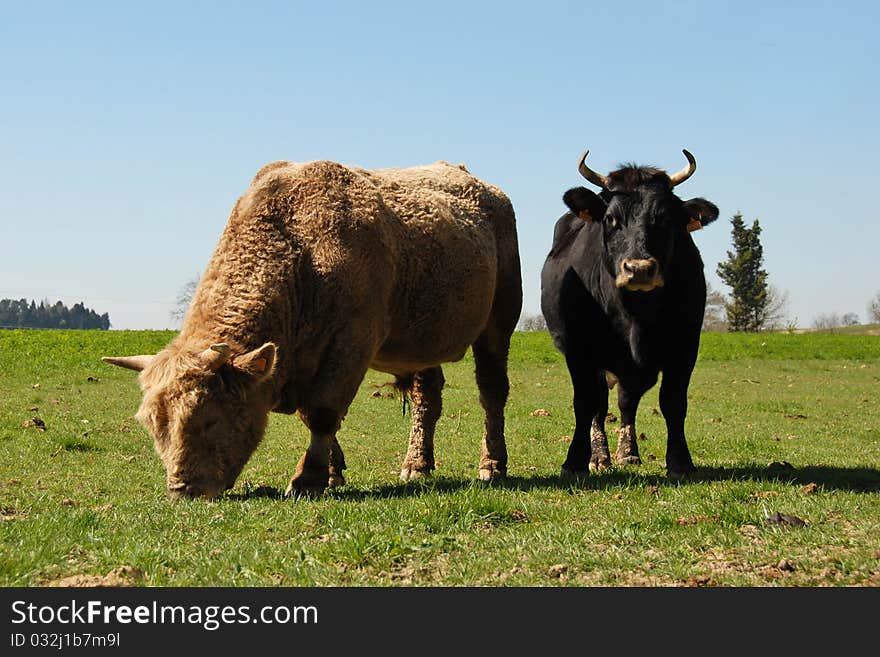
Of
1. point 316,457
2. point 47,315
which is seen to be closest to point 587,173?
point 316,457

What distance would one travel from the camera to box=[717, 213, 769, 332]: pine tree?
9719 centimetres

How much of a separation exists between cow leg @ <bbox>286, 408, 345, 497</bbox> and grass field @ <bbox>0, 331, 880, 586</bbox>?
0.21 m

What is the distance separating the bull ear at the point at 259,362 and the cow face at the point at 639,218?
11.2 feet

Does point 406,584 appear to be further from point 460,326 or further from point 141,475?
point 141,475

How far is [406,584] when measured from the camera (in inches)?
196

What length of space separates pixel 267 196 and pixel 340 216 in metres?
0.73

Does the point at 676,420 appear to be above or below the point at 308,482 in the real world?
above

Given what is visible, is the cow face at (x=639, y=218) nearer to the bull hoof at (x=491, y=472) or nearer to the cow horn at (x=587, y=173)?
the cow horn at (x=587, y=173)

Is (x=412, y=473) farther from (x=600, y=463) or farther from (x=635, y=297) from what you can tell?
(x=635, y=297)

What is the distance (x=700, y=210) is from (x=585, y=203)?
1.21 meters

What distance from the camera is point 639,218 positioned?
9.06 meters

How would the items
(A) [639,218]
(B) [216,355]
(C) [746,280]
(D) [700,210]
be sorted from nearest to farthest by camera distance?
1. (B) [216,355]
2. (A) [639,218]
3. (D) [700,210]
4. (C) [746,280]

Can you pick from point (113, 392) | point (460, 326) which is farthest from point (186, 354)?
point (113, 392)

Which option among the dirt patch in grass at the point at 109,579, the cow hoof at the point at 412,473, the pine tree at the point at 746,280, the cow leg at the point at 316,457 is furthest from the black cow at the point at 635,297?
the pine tree at the point at 746,280
